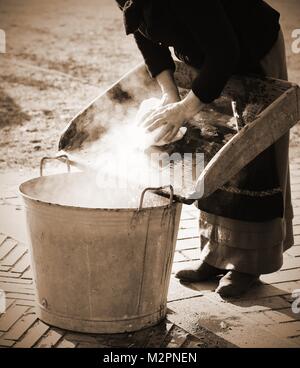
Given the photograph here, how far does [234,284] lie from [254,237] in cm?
29

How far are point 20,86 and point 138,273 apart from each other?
6.34m

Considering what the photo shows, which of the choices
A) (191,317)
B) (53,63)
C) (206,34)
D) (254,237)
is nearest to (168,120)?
(206,34)

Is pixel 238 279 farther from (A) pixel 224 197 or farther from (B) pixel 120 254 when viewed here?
(B) pixel 120 254

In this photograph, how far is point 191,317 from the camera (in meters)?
3.24

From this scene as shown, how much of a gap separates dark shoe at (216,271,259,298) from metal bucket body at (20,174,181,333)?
443mm

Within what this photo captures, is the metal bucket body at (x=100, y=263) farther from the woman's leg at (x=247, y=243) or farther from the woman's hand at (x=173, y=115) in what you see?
the woman's leg at (x=247, y=243)

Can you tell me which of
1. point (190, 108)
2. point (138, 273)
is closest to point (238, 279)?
point (138, 273)

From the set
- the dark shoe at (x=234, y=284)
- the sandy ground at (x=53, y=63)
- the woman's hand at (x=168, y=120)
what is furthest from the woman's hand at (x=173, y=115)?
the sandy ground at (x=53, y=63)

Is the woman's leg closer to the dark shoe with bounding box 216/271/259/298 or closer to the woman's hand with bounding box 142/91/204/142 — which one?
the dark shoe with bounding box 216/271/259/298

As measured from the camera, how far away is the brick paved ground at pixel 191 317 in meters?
2.98

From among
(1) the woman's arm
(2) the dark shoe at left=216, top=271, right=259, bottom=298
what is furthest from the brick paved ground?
(1) the woman's arm

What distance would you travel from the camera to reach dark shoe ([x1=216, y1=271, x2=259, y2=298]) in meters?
3.44

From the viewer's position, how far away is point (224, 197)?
A: 132 inches

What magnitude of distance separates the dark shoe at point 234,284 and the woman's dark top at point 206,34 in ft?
3.59
